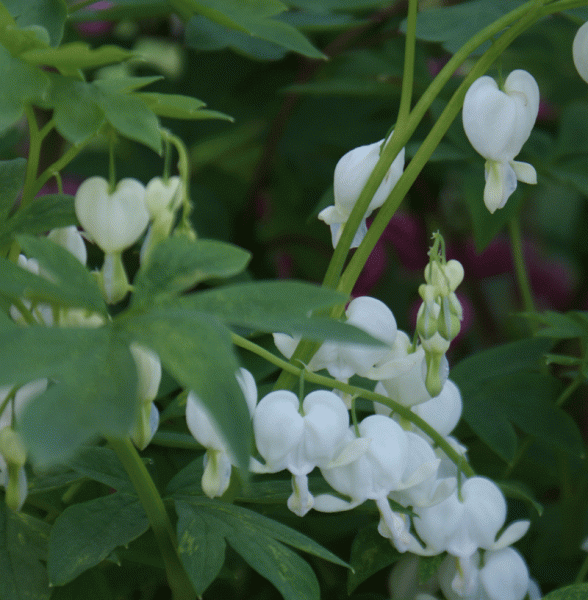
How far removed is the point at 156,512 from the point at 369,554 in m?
0.25

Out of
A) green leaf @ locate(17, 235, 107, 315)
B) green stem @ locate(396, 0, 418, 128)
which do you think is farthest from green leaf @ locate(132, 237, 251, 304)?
green stem @ locate(396, 0, 418, 128)

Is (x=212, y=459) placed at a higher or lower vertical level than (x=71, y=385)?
lower

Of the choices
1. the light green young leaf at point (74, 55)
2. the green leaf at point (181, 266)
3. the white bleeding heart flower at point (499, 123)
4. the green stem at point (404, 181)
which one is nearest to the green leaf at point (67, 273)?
the green leaf at point (181, 266)

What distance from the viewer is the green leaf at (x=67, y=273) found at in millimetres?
505

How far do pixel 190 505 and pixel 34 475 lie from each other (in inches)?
6.6

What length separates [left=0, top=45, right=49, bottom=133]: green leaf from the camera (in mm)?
520

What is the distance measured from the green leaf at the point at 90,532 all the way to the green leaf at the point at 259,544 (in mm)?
41

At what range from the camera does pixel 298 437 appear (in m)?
0.62

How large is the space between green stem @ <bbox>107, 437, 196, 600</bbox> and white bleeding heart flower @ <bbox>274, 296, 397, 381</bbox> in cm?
17

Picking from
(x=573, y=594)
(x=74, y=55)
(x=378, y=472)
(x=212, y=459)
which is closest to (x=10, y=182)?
(x=74, y=55)

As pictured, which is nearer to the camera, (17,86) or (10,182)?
(17,86)

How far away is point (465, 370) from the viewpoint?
40.0 inches

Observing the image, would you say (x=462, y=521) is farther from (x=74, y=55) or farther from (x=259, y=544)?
(x=74, y=55)

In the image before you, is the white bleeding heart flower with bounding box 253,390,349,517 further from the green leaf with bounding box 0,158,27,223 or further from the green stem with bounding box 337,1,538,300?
the green leaf with bounding box 0,158,27,223
